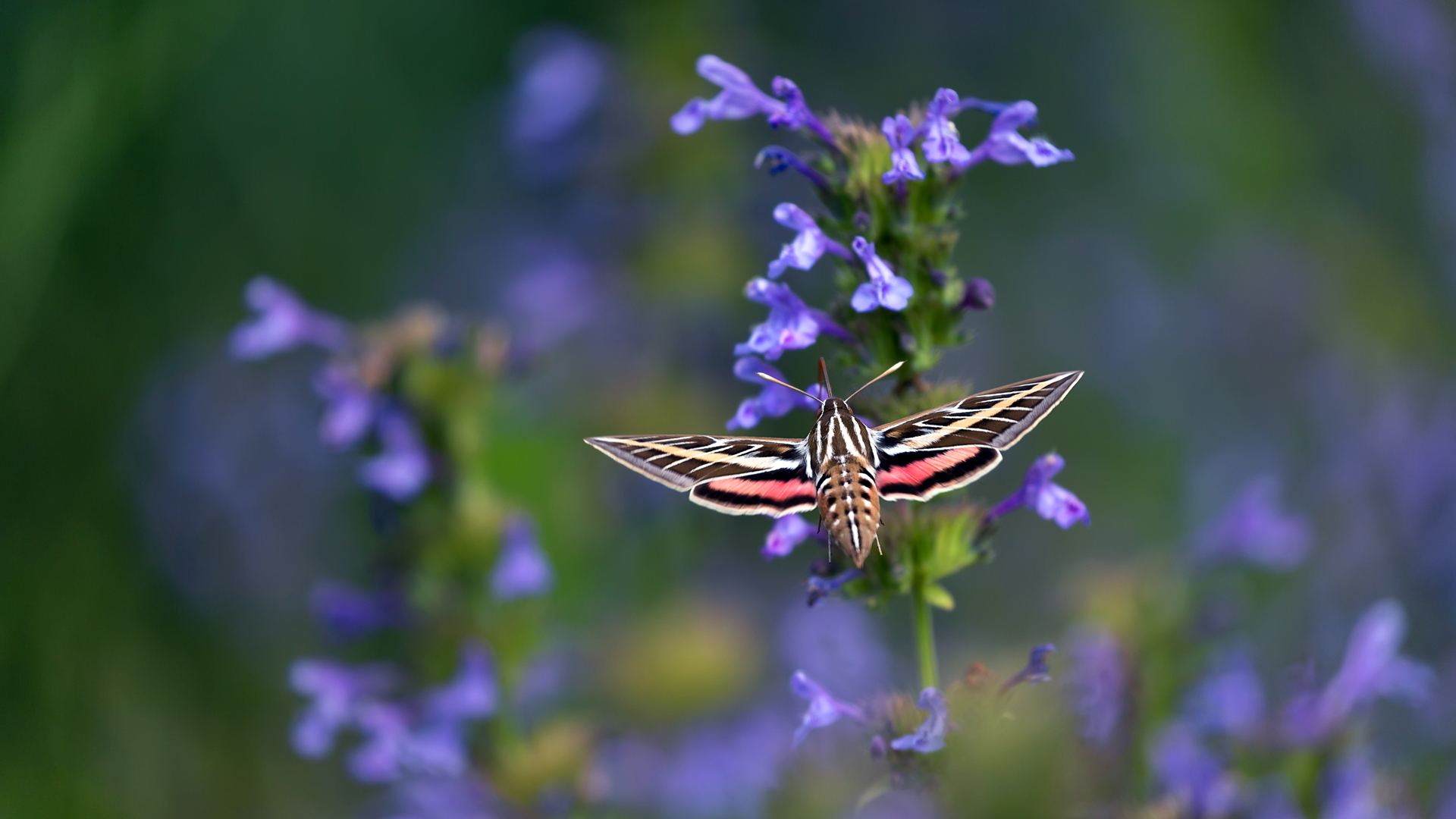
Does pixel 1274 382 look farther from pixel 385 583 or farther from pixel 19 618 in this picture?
pixel 19 618

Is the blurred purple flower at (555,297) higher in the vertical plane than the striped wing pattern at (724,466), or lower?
higher

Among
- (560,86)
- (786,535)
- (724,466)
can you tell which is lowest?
(786,535)

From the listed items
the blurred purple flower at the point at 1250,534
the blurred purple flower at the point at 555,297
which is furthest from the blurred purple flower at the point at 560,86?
the blurred purple flower at the point at 1250,534

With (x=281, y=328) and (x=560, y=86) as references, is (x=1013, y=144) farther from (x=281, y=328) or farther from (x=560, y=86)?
(x=560, y=86)

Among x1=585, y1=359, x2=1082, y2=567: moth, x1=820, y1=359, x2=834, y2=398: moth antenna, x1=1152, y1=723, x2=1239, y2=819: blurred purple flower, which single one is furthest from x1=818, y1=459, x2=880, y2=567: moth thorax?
x1=1152, y1=723, x2=1239, y2=819: blurred purple flower

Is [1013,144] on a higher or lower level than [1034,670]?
higher

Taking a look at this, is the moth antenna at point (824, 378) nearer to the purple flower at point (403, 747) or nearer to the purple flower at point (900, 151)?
the purple flower at point (900, 151)

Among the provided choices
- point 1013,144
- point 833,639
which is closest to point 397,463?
point 833,639
